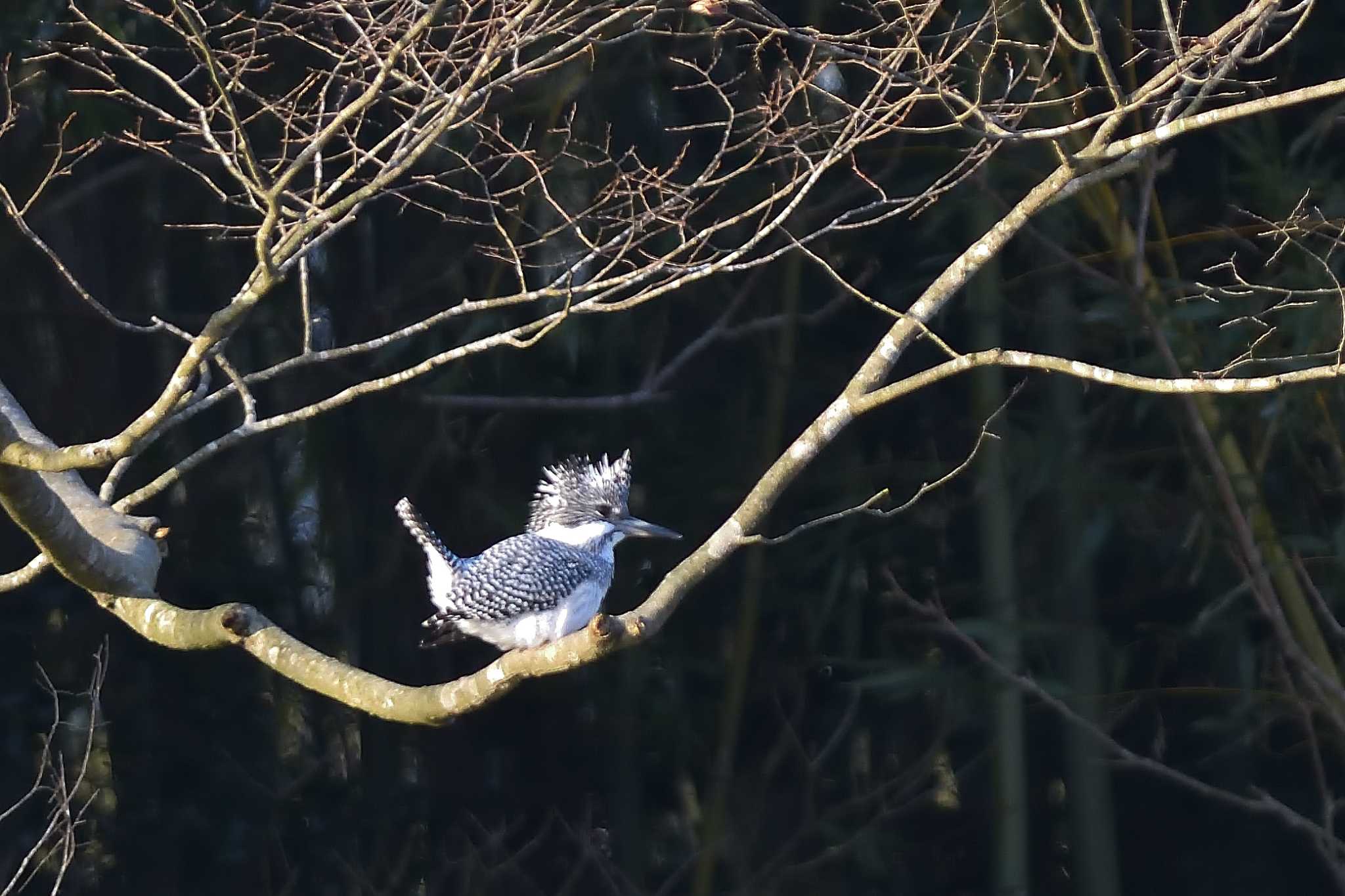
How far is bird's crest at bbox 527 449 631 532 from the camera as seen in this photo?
3.03 metres

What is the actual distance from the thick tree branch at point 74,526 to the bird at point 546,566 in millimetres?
588

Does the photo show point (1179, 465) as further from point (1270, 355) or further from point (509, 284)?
point (509, 284)

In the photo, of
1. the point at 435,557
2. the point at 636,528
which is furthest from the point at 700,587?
the point at 435,557

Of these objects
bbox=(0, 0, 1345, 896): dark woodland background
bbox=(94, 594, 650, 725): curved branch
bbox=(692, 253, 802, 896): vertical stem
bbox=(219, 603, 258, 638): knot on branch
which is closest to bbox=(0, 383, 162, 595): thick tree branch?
bbox=(94, 594, 650, 725): curved branch

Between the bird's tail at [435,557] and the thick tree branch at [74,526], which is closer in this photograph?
the thick tree branch at [74,526]

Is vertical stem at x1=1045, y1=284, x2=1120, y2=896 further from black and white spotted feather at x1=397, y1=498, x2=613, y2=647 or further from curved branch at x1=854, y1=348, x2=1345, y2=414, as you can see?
curved branch at x1=854, y1=348, x2=1345, y2=414

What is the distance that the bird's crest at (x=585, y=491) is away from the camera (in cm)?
303

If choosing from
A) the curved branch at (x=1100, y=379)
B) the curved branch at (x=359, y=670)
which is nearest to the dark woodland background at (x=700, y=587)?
the curved branch at (x=1100, y=379)

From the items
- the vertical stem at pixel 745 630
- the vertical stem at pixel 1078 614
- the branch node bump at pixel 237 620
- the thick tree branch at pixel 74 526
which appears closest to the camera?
the thick tree branch at pixel 74 526

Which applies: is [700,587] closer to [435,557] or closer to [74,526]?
[435,557]

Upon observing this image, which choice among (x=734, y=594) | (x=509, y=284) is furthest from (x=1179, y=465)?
(x=509, y=284)

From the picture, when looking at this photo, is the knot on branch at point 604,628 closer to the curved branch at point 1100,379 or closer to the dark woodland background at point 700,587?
the curved branch at point 1100,379

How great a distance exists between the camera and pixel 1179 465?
3.41 m

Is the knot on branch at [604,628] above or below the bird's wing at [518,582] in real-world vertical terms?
below
